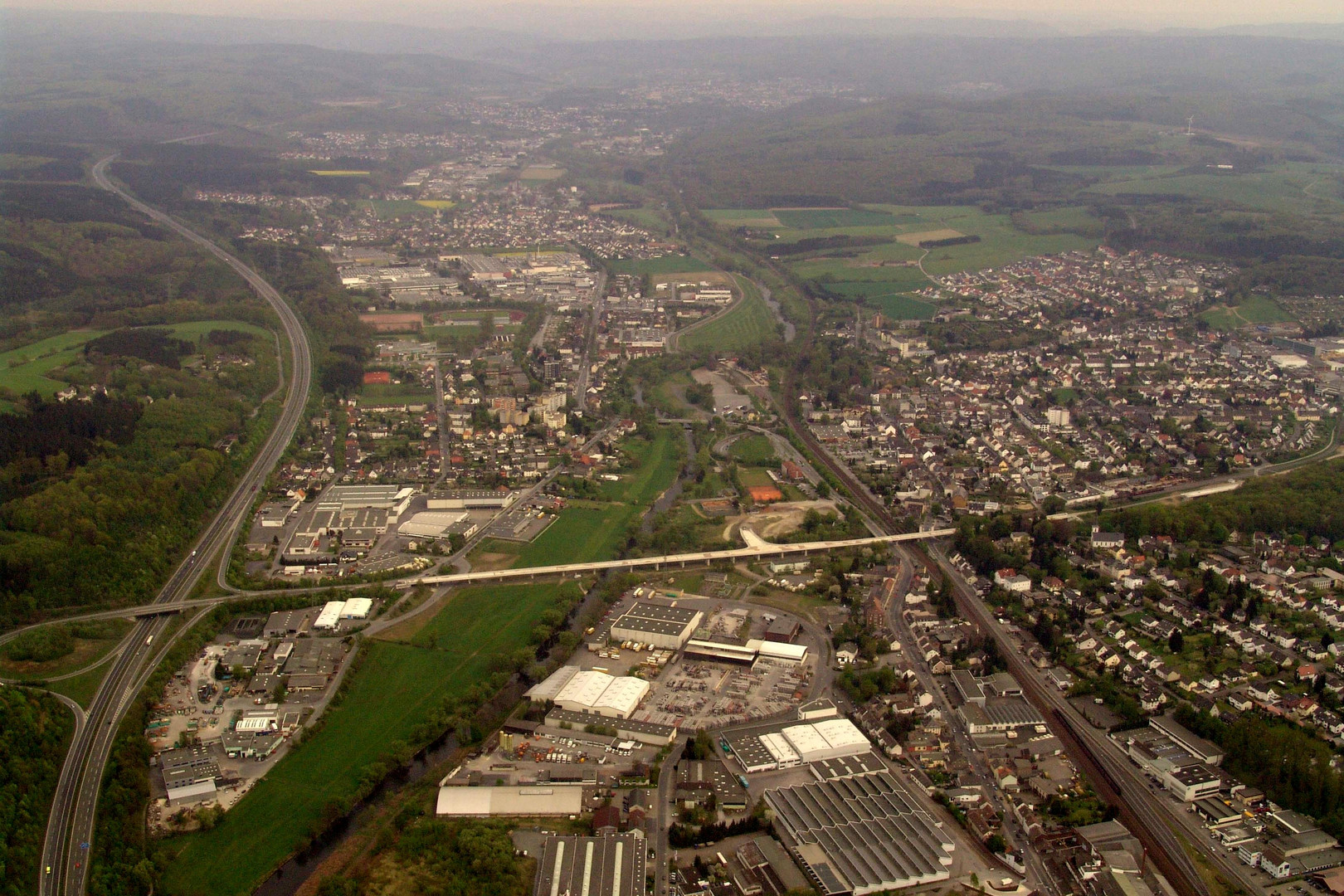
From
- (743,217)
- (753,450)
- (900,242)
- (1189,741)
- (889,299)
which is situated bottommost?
(753,450)

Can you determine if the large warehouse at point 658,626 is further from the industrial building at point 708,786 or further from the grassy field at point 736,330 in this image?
the grassy field at point 736,330

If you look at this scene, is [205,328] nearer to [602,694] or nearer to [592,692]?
[592,692]


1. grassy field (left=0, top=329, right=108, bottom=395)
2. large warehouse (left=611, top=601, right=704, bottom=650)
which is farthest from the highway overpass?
grassy field (left=0, top=329, right=108, bottom=395)

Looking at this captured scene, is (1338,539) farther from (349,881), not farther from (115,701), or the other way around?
(115,701)

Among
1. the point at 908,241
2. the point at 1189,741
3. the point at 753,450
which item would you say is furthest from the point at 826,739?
the point at 908,241

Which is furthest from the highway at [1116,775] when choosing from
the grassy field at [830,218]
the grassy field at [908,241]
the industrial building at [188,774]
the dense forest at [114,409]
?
the grassy field at [830,218]

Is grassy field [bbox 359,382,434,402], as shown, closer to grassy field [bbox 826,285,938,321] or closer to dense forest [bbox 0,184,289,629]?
dense forest [bbox 0,184,289,629]
